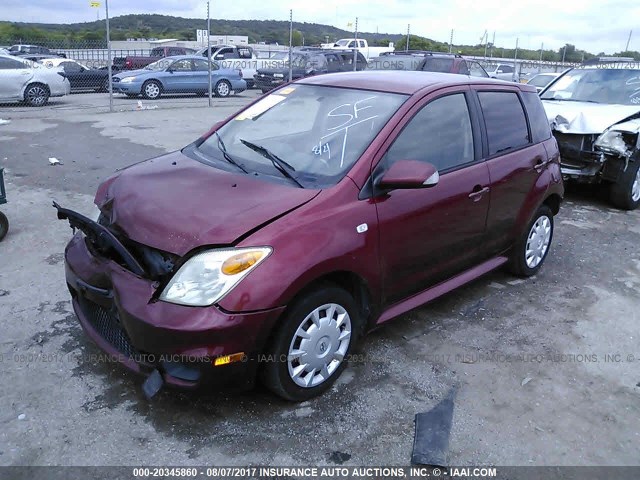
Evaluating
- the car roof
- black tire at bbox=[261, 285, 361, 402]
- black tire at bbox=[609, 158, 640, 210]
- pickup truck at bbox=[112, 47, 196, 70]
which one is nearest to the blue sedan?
pickup truck at bbox=[112, 47, 196, 70]

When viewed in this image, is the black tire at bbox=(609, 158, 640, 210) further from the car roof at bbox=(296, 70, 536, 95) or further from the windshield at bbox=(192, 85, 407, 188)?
the windshield at bbox=(192, 85, 407, 188)

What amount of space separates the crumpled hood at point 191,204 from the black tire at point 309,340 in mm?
501

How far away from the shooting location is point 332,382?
337 centimetres

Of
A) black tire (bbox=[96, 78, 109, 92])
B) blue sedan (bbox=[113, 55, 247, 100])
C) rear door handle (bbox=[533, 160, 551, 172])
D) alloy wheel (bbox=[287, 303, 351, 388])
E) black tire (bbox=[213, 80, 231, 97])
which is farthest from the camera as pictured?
black tire (bbox=[213, 80, 231, 97])

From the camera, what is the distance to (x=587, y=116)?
7.46 m

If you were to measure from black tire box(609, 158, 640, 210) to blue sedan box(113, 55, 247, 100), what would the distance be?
49.1ft

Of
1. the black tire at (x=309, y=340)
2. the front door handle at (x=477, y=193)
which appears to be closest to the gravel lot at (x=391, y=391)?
the black tire at (x=309, y=340)

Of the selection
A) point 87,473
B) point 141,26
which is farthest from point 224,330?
point 141,26

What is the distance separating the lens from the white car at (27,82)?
567 inches

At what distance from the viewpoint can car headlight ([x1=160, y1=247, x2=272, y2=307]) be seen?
2777 millimetres

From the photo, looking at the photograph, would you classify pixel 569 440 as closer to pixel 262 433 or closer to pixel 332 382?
pixel 332 382

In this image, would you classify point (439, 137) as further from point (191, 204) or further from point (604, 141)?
point (604, 141)

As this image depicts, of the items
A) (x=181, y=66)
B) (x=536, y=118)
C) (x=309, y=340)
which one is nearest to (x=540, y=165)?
(x=536, y=118)

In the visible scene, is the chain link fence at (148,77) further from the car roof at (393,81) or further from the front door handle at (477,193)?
the front door handle at (477,193)
